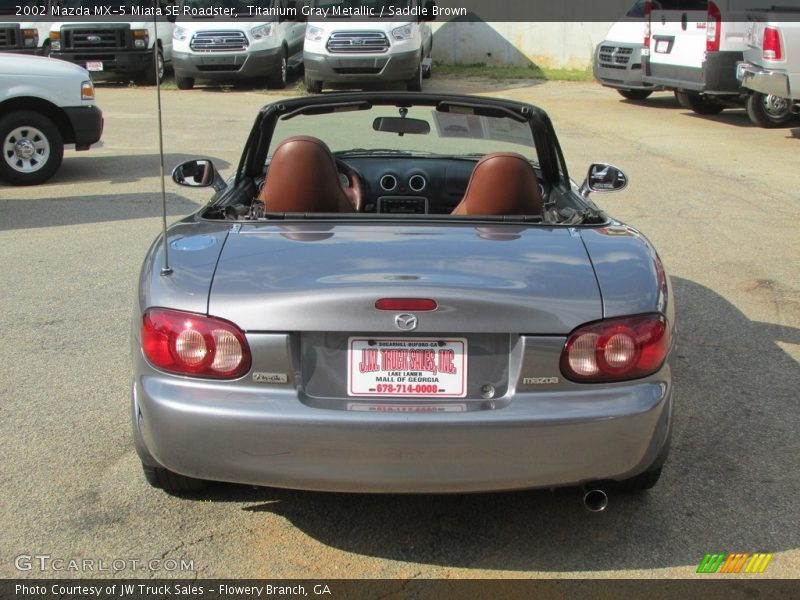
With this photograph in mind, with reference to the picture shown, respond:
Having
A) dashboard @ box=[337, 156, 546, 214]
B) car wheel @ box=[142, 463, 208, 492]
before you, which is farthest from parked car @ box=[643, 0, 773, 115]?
car wheel @ box=[142, 463, 208, 492]

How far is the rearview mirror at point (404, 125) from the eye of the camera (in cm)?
478

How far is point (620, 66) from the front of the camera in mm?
17141

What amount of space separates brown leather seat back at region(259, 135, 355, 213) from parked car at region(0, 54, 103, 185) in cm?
736

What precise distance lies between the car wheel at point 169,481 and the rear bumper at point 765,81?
11399 millimetres

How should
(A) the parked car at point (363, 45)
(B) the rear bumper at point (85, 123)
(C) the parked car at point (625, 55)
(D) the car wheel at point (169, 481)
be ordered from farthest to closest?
(A) the parked car at point (363, 45) → (C) the parked car at point (625, 55) → (B) the rear bumper at point (85, 123) → (D) the car wheel at point (169, 481)

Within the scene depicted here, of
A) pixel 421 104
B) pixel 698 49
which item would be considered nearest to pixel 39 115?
pixel 421 104

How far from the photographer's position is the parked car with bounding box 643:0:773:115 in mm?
14711

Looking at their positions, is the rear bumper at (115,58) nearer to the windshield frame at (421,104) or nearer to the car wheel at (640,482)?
the windshield frame at (421,104)

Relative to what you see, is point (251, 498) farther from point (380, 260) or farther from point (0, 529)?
point (380, 260)

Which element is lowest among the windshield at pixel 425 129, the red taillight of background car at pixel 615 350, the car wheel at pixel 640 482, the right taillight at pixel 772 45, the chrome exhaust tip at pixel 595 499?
the car wheel at pixel 640 482

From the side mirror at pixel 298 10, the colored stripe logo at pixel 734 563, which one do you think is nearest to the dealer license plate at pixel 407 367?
the colored stripe logo at pixel 734 563

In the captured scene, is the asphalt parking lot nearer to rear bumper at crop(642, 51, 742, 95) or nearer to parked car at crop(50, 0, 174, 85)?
rear bumper at crop(642, 51, 742, 95)

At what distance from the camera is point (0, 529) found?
11.6 feet
